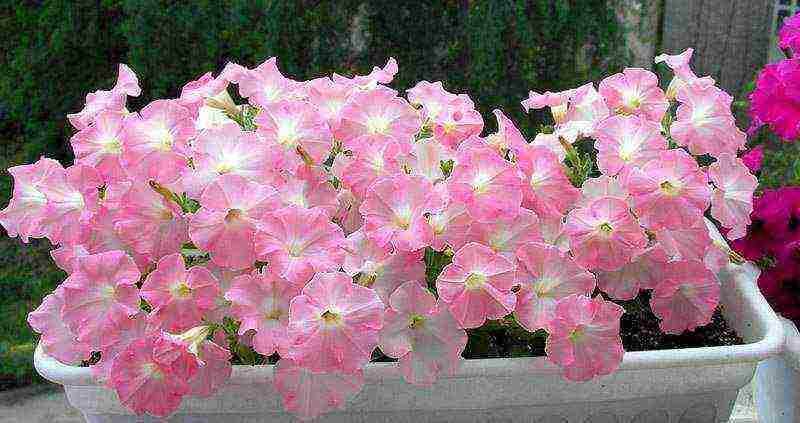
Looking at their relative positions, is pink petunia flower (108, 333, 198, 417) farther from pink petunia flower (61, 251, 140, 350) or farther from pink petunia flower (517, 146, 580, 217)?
pink petunia flower (517, 146, 580, 217)

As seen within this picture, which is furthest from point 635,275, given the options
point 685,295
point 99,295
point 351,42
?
point 351,42

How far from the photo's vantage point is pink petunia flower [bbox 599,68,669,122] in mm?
699

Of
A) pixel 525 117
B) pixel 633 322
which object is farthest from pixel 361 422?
pixel 525 117

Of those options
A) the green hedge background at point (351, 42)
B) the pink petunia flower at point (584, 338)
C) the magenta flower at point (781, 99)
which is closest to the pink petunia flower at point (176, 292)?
the pink petunia flower at point (584, 338)

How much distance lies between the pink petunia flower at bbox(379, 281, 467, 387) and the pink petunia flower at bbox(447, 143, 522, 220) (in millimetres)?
66

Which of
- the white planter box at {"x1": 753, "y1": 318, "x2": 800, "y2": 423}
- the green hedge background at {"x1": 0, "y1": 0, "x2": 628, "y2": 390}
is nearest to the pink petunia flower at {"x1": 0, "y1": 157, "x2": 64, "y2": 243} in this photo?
the white planter box at {"x1": 753, "y1": 318, "x2": 800, "y2": 423}

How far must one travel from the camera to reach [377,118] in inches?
25.4

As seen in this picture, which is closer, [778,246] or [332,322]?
[332,322]

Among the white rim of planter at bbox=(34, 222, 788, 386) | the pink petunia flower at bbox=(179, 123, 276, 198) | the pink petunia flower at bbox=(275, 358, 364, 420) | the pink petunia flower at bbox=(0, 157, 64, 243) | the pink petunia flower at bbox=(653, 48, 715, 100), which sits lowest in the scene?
the white rim of planter at bbox=(34, 222, 788, 386)

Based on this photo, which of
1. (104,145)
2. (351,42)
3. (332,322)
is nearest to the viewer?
(332,322)

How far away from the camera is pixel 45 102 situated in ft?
8.06

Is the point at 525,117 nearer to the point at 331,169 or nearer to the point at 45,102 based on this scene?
the point at 45,102

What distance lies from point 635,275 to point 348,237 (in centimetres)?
20

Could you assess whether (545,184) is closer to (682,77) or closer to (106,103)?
(682,77)
